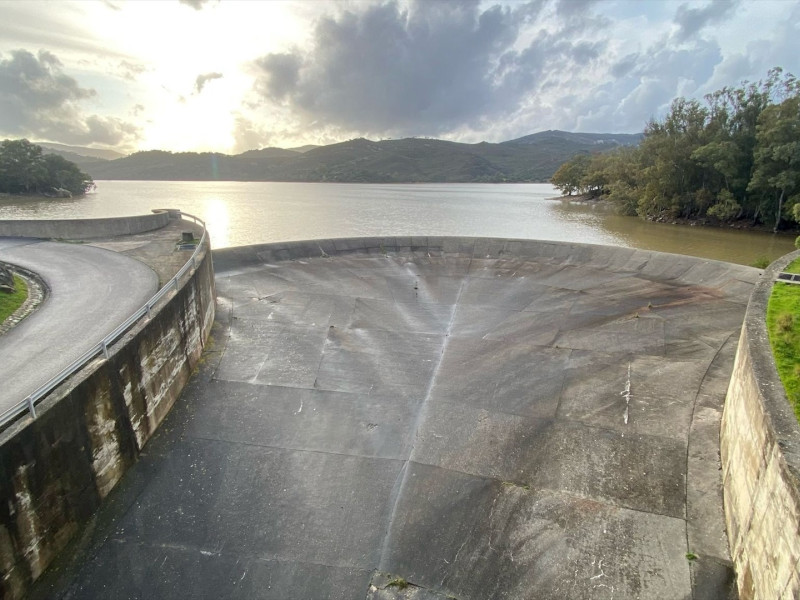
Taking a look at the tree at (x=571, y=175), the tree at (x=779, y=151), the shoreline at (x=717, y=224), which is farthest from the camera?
the tree at (x=571, y=175)

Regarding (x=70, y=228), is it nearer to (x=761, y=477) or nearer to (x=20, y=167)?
(x=761, y=477)

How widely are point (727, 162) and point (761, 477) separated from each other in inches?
1785

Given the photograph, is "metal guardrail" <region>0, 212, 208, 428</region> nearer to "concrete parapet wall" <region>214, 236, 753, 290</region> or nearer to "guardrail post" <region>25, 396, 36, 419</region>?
"guardrail post" <region>25, 396, 36, 419</region>

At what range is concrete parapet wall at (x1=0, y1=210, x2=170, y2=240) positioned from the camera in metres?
22.0

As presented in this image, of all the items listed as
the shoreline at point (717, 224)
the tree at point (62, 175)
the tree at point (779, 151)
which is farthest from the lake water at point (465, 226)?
the tree at point (62, 175)

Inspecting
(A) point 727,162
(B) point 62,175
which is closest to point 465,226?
(A) point 727,162

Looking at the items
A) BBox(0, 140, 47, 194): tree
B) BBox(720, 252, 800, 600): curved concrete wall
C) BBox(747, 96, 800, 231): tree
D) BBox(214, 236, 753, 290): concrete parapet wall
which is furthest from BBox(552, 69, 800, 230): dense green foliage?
BBox(0, 140, 47, 194): tree

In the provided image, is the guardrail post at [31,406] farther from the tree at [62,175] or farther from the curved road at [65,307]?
the tree at [62,175]

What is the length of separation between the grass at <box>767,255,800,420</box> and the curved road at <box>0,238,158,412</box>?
465 inches

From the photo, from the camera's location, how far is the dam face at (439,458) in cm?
757

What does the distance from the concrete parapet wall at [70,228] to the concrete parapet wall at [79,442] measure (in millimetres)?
14290

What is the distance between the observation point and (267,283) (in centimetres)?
1827

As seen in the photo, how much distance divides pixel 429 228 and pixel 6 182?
66.7 m

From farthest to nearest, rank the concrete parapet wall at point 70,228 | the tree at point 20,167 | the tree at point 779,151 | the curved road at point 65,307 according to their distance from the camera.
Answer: the tree at point 20,167, the tree at point 779,151, the concrete parapet wall at point 70,228, the curved road at point 65,307
